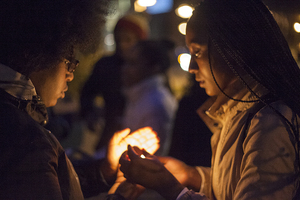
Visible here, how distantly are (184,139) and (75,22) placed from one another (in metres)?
1.95

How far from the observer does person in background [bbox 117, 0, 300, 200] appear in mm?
1253

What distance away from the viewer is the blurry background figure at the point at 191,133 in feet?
9.59

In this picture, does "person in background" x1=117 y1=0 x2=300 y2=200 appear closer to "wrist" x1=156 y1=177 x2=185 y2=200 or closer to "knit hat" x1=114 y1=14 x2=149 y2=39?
"wrist" x1=156 y1=177 x2=185 y2=200

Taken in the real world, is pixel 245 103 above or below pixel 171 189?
above

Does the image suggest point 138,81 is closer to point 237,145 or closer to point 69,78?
point 69,78

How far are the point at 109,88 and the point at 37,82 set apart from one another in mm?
2398

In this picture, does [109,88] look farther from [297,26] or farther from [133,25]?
[297,26]

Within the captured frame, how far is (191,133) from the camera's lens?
301 centimetres

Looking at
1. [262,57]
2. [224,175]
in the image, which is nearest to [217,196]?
[224,175]

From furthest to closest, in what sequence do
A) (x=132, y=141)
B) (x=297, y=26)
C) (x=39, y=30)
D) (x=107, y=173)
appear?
1. (x=107, y=173)
2. (x=132, y=141)
3. (x=297, y=26)
4. (x=39, y=30)

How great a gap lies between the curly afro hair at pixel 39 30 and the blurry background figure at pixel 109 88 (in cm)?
213

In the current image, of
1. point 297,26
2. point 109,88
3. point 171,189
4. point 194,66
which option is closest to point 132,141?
point 171,189

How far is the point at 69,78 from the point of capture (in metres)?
1.83

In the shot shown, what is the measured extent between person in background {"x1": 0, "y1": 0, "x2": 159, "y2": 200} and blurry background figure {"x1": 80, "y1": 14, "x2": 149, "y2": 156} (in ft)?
6.33
